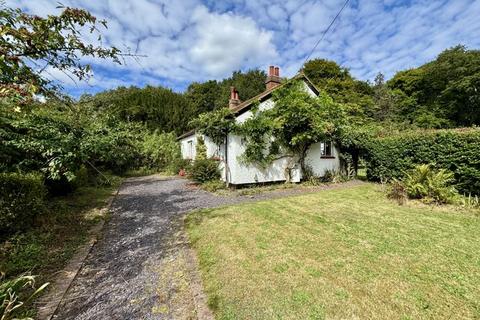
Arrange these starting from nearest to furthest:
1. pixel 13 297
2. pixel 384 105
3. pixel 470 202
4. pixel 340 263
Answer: pixel 13 297
pixel 340 263
pixel 470 202
pixel 384 105

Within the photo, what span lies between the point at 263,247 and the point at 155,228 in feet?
9.28

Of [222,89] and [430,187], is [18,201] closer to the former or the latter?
[430,187]

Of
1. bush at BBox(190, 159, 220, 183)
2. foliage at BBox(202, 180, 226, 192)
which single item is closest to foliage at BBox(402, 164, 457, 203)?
foliage at BBox(202, 180, 226, 192)

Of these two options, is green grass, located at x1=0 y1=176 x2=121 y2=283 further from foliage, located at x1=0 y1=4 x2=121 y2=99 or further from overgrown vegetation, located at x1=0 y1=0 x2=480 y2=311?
foliage, located at x1=0 y1=4 x2=121 y2=99

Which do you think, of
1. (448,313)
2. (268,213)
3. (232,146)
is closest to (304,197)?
(268,213)

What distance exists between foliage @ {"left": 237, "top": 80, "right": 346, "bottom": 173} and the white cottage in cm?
37

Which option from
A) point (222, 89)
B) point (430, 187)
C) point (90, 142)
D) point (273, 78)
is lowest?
point (430, 187)

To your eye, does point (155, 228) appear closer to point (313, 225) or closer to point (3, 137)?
point (3, 137)

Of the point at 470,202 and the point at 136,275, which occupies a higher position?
the point at 470,202

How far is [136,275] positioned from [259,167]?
7545mm

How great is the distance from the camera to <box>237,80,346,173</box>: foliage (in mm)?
9977

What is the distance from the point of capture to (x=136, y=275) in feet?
11.5

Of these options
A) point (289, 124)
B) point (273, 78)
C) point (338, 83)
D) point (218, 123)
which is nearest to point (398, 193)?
point (289, 124)

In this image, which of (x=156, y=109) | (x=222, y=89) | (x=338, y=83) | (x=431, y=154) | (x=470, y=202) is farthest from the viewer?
(x=222, y=89)
